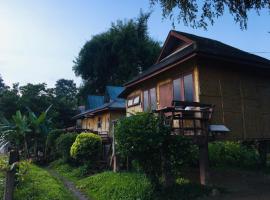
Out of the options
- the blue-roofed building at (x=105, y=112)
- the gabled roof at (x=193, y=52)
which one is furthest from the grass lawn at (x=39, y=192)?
the blue-roofed building at (x=105, y=112)

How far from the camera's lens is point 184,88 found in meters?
15.1

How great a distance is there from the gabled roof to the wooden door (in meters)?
0.94

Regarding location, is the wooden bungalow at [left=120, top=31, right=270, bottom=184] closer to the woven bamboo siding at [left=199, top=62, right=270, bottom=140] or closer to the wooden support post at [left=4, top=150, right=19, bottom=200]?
the woven bamboo siding at [left=199, top=62, right=270, bottom=140]

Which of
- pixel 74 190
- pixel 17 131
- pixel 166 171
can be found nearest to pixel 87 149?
pixel 74 190

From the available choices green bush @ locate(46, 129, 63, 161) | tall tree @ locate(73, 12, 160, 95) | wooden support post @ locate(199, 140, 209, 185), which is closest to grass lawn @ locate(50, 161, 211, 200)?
wooden support post @ locate(199, 140, 209, 185)

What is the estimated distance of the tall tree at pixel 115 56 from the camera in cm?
4553

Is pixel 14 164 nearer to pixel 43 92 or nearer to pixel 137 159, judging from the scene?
pixel 137 159

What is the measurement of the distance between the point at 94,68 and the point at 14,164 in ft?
125

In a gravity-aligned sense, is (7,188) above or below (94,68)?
below

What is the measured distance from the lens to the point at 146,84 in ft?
61.9

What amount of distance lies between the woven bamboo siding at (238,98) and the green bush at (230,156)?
1.66 meters

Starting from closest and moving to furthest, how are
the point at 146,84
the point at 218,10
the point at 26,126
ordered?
1. the point at 218,10
2. the point at 146,84
3. the point at 26,126

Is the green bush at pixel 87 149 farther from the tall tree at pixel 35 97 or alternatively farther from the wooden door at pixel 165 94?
the tall tree at pixel 35 97

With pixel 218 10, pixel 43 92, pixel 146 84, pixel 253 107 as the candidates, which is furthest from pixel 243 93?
pixel 43 92
